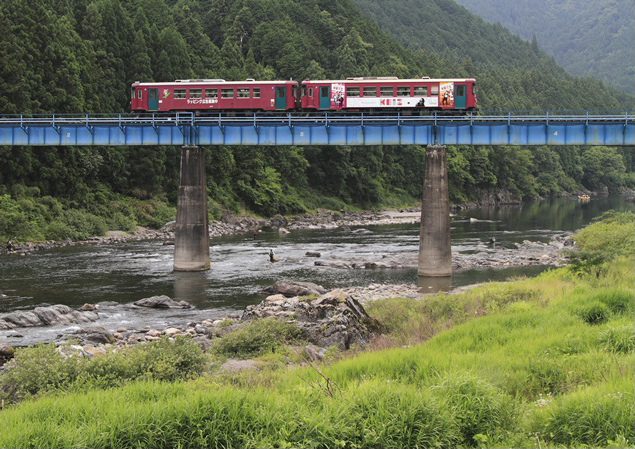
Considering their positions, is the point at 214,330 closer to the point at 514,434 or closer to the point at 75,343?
the point at 75,343

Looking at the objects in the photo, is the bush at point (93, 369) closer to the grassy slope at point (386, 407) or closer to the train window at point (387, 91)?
the grassy slope at point (386, 407)

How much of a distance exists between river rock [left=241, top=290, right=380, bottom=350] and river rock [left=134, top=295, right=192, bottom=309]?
906 cm

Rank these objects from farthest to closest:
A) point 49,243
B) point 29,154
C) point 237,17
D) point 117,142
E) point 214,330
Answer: point 237,17 < point 29,154 < point 49,243 < point 117,142 < point 214,330

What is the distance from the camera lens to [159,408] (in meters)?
8.95

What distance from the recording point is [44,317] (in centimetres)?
2695

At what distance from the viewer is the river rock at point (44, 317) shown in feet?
86.5

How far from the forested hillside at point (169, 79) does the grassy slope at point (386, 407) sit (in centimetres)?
4613

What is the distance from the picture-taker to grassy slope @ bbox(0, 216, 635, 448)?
851 cm

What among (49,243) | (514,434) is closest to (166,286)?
(49,243)

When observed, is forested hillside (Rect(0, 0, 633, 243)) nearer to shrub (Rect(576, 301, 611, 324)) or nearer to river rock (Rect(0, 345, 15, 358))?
river rock (Rect(0, 345, 15, 358))

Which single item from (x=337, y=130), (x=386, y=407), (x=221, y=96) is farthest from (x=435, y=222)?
(x=386, y=407)

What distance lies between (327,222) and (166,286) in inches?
1797

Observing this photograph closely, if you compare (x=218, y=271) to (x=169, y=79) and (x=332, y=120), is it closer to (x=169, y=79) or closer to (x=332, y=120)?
(x=332, y=120)

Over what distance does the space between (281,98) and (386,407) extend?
42409mm
